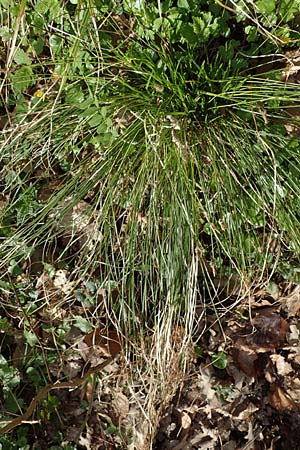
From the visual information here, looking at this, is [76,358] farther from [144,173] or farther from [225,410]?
[144,173]

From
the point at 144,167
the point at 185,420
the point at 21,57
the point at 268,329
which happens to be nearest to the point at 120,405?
the point at 185,420

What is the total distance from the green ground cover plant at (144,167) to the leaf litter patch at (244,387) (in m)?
0.11

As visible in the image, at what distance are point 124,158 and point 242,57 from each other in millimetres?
561

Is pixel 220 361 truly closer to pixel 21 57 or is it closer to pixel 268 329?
pixel 268 329

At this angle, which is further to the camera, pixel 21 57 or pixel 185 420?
pixel 185 420

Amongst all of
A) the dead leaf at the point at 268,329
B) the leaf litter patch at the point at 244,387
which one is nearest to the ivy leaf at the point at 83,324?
the leaf litter patch at the point at 244,387

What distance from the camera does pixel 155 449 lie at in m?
2.54

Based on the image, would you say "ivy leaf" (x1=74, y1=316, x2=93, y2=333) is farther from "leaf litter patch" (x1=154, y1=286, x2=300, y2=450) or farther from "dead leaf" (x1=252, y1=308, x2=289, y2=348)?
"dead leaf" (x1=252, y1=308, x2=289, y2=348)

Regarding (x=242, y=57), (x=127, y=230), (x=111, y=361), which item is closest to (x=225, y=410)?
(x=111, y=361)

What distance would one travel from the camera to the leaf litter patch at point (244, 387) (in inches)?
100

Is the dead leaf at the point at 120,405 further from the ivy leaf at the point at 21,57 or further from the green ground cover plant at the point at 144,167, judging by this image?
the ivy leaf at the point at 21,57

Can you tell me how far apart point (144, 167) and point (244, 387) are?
936 mm

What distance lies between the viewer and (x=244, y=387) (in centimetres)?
256

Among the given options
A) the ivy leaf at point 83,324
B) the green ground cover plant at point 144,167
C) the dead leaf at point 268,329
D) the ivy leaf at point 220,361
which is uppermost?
the green ground cover plant at point 144,167
